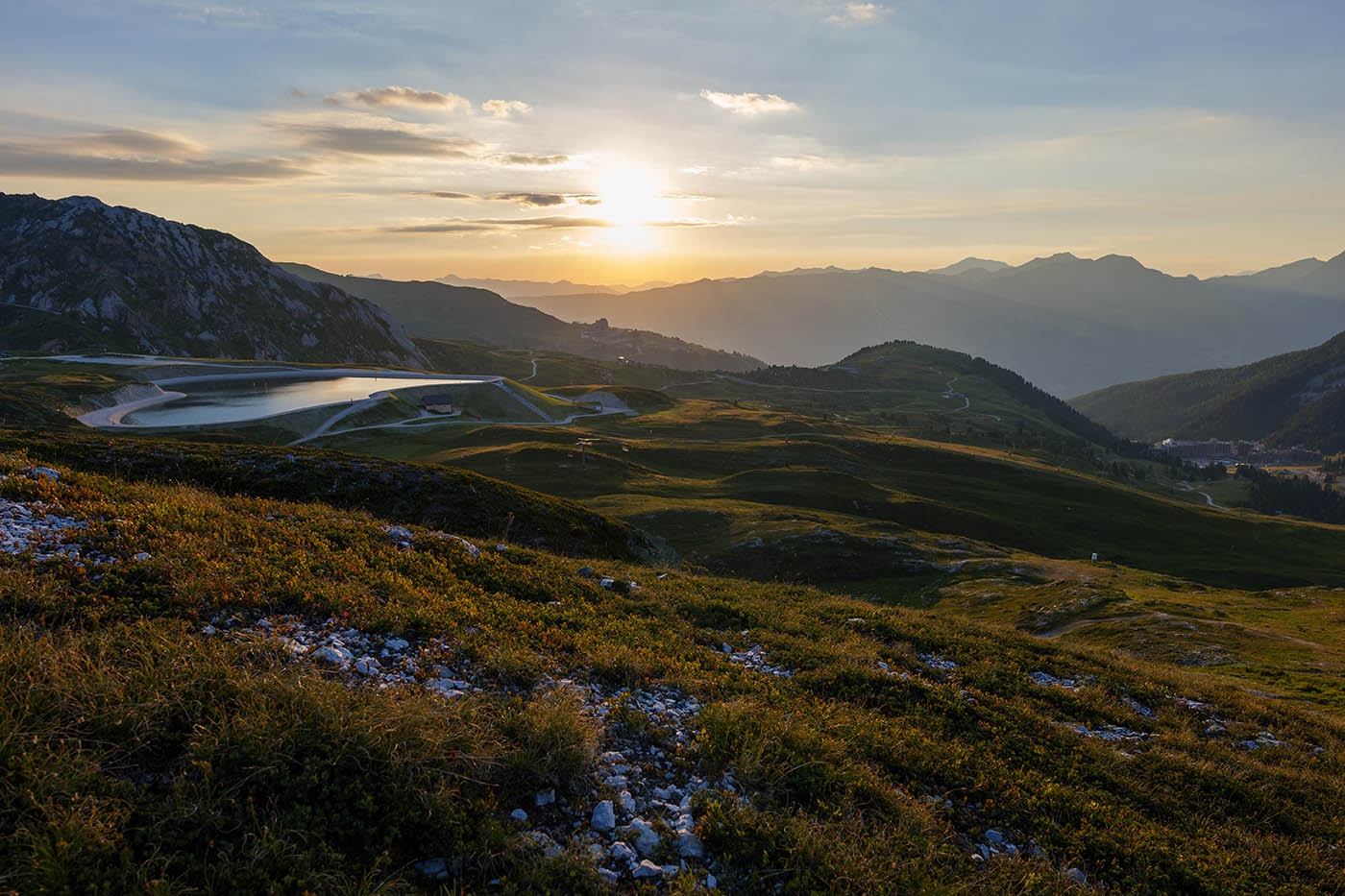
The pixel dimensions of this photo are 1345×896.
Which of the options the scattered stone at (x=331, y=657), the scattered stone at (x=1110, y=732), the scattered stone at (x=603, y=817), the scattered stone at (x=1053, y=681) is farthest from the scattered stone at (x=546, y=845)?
the scattered stone at (x=1053, y=681)

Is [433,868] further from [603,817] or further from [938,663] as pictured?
[938,663]

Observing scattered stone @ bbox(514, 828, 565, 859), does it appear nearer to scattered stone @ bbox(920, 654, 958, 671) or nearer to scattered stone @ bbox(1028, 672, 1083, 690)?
scattered stone @ bbox(920, 654, 958, 671)

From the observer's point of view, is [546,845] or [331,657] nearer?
[546,845]

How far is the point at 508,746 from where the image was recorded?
856cm

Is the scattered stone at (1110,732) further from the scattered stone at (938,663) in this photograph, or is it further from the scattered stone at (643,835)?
the scattered stone at (643,835)

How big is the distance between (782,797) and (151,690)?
8.59 m

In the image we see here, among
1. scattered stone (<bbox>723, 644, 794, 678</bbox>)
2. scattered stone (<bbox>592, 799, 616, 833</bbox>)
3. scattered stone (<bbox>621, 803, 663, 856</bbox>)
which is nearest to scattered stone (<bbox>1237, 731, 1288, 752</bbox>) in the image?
scattered stone (<bbox>723, 644, 794, 678</bbox>)

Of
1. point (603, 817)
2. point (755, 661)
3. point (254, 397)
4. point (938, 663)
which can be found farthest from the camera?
point (254, 397)

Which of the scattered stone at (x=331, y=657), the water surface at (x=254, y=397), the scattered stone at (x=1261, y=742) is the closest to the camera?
the scattered stone at (x=331, y=657)

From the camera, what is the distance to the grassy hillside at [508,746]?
6.55m

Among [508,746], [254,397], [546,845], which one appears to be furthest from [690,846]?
[254,397]

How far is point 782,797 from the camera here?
9172 mm

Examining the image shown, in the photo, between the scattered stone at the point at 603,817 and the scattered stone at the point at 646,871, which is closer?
the scattered stone at the point at 646,871

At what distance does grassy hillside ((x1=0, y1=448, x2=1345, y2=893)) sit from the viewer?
6.55 m
